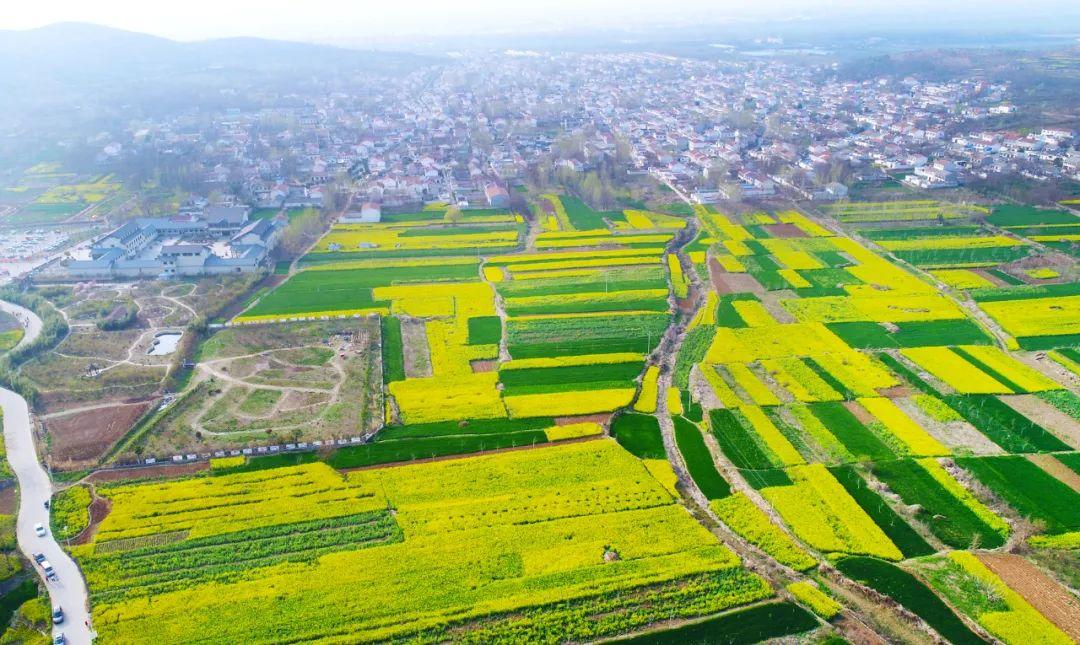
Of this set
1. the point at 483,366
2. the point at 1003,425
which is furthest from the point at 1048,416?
the point at 483,366

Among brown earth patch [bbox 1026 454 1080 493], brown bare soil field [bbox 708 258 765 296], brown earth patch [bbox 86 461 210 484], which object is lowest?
brown earth patch [bbox 86 461 210 484]

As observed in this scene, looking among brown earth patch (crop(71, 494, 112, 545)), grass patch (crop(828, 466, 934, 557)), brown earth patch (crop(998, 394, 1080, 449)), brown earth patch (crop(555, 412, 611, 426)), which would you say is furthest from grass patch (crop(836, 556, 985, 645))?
brown earth patch (crop(71, 494, 112, 545))

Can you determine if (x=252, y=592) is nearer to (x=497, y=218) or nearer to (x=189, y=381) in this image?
(x=189, y=381)

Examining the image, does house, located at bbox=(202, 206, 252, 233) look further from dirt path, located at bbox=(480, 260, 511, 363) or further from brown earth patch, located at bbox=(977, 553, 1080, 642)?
brown earth patch, located at bbox=(977, 553, 1080, 642)

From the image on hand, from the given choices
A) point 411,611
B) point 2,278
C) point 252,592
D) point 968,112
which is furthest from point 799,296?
point 968,112

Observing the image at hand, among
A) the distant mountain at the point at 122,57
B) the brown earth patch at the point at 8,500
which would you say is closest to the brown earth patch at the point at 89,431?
the brown earth patch at the point at 8,500

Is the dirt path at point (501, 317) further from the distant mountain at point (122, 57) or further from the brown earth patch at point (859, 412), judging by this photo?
the distant mountain at point (122, 57)
